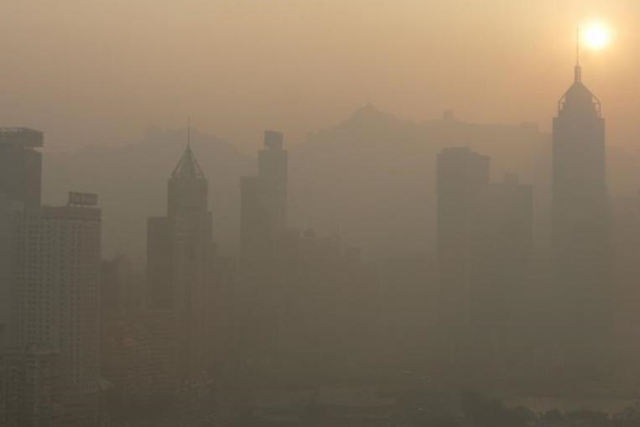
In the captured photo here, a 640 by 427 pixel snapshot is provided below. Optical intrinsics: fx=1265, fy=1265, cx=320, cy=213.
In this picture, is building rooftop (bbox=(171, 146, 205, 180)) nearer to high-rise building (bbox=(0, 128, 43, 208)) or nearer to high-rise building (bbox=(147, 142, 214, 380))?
high-rise building (bbox=(147, 142, 214, 380))

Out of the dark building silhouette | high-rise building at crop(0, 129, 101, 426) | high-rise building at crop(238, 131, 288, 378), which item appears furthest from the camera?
the dark building silhouette

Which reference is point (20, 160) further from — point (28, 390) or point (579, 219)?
point (579, 219)

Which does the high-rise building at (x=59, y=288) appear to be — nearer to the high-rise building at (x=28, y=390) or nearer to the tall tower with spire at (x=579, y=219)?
the high-rise building at (x=28, y=390)

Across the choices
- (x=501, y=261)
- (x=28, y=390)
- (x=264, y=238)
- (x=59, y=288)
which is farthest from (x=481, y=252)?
(x=28, y=390)

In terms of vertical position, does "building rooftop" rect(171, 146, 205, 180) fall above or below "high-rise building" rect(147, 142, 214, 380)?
above

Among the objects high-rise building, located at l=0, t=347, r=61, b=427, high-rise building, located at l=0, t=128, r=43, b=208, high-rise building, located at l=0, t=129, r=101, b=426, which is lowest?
high-rise building, located at l=0, t=347, r=61, b=427

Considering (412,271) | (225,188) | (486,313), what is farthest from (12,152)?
(486,313)

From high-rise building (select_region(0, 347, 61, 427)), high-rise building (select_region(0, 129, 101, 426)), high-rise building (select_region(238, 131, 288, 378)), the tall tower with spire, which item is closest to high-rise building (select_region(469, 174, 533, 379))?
the tall tower with spire
